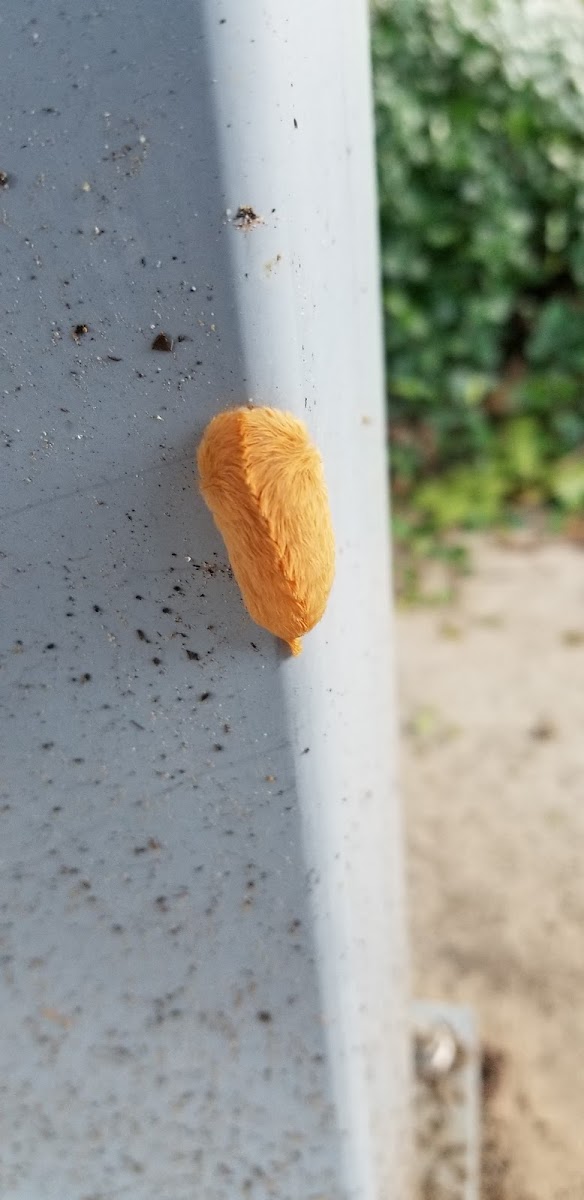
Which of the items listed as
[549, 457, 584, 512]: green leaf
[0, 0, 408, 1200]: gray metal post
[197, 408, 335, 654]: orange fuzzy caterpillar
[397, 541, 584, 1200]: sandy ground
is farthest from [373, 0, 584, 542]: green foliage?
[197, 408, 335, 654]: orange fuzzy caterpillar

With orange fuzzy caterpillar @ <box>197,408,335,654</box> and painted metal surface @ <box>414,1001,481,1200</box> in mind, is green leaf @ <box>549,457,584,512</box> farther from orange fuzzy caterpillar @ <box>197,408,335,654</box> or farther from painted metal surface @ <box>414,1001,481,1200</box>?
orange fuzzy caterpillar @ <box>197,408,335,654</box>

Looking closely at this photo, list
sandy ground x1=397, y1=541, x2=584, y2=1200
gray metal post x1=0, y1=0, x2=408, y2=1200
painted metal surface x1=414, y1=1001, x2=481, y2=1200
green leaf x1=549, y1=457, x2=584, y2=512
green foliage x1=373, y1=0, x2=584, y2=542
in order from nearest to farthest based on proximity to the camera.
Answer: gray metal post x1=0, y1=0, x2=408, y2=1200
painted metal surface x1=414, y1=1001, x2=481, y2=1200
sandy ground x1=397, y1=541, x2=584, y2=1200
green foliage x1=373, y1=0, x2=584, y2=542
green leaf x1=549, y1=457, x2=584, y2=512

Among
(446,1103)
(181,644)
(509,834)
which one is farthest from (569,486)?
(181,644)

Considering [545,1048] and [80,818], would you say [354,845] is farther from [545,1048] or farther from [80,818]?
[545,1048]

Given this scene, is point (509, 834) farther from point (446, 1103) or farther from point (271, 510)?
point (271, 510)

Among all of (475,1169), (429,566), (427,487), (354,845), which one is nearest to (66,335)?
(354,845)

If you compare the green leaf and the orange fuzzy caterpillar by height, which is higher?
the orange fuzzy caterpillar
